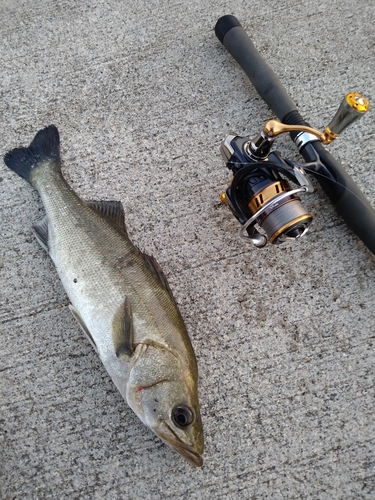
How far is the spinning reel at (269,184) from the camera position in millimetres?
1813

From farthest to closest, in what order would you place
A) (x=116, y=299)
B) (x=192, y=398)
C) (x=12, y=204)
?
(x=12, y=204)
(x=116, y=299)
(x=192, y=398)

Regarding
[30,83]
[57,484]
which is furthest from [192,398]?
[30,83]

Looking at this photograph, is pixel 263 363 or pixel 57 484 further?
pixel 263 363

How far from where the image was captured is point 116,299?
194 centimetres

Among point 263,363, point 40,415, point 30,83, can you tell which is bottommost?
point 263,363

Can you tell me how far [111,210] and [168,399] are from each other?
103 centimetres

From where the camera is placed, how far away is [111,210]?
87.2 inches

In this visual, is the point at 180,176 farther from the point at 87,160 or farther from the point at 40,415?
the point at 40,415

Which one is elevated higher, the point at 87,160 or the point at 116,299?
the point at 87,160

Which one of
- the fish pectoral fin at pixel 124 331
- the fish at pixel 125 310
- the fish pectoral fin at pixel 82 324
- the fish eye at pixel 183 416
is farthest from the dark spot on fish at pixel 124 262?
the fish eye at pixel 183 416

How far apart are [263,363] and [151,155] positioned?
1.38 m

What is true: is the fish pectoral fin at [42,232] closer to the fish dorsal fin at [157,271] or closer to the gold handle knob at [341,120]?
the fish dorsal fin at [157,271]

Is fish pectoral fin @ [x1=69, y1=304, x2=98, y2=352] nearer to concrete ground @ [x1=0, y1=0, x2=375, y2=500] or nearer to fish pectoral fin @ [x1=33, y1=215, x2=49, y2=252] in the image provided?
concrete ground @ [x1=0, y1=0, x2=375, y2=500]

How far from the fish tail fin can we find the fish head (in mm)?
1245
